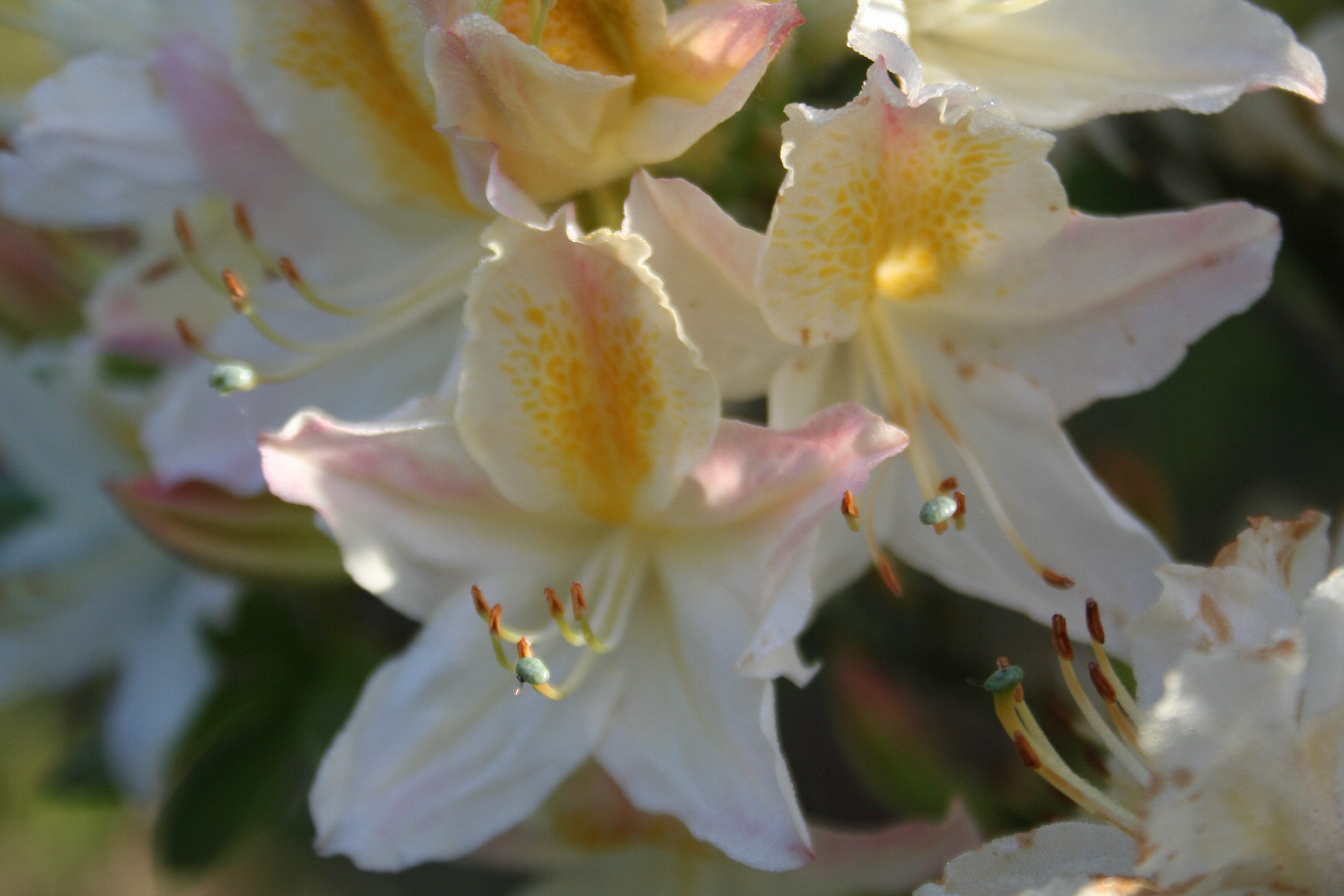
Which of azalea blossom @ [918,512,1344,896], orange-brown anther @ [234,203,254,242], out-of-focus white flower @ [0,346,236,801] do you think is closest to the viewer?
azalea blossom @ [918,512,1344,896]

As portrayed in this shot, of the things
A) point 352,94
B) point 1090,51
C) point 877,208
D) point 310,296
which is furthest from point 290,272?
point 1090,51

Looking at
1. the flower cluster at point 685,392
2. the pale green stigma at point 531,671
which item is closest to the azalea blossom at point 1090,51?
the flower cluster at point 685,392

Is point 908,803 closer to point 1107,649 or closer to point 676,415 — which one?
point 1107,649

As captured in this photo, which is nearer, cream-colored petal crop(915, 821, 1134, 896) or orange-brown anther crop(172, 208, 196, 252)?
cream-colored petal crop(915, 821, 1134, 896)

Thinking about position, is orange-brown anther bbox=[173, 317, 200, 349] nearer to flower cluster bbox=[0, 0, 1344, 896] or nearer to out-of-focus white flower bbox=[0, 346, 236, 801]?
flower cluster bbox=[0, 0, 1344, 896]

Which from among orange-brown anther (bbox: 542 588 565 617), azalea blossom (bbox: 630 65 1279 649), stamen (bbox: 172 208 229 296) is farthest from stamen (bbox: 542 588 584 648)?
stamen (bbox: 172 208 229 296)

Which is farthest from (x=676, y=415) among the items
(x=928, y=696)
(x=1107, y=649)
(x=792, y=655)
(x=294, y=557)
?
(x=928, y=696)

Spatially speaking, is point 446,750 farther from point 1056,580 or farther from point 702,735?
point 1056,580

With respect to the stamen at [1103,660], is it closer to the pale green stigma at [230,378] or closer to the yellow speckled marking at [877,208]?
the yellow speckled marking at [877,208]
